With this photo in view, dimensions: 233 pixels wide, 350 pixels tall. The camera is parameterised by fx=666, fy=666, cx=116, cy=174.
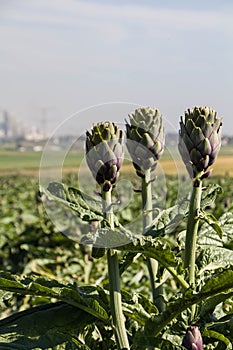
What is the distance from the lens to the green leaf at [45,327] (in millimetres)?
1172

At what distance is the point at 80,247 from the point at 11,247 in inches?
38.1

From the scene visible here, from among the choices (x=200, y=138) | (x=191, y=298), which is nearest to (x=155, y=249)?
(x=191, y=298)

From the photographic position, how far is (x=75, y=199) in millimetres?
1265

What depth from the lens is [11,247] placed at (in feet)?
17.8

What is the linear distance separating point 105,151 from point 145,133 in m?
0.10

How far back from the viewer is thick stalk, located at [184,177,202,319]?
1.16 m

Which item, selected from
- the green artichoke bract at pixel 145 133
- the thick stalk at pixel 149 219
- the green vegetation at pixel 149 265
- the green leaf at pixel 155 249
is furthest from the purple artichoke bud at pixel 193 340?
the green artichoke bract at pixel 145 133

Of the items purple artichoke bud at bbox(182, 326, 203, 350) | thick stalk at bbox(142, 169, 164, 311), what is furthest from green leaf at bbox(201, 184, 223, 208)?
purple artichoke bud at bbox(182, 326, 203, 350)

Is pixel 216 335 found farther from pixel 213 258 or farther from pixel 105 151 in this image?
pixel 105 151

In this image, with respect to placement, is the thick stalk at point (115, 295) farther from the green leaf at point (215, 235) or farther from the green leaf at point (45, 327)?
the green leaf at point (215, 235)

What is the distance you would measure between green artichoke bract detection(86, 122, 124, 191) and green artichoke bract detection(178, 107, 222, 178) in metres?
0.11

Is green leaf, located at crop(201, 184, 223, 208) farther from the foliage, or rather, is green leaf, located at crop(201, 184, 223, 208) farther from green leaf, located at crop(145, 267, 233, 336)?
green leaf, located at crop(145, 267, 233, 336)

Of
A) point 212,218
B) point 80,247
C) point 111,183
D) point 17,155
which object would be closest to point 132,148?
point 111,183

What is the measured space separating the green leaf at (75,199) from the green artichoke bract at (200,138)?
0.21 m
